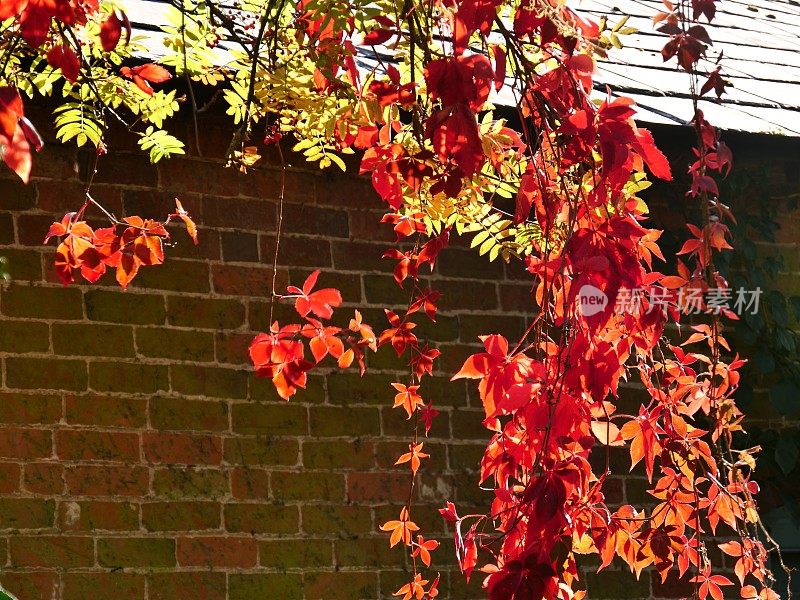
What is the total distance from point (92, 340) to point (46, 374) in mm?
179

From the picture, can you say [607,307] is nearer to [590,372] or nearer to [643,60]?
[590,372]

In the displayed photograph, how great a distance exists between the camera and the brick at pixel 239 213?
12.2 feet

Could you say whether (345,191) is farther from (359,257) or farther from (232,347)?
(232,347)

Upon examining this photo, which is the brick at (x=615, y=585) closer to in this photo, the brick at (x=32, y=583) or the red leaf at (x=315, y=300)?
the brick at (x=32, y=583)

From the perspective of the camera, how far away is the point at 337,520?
3.70m

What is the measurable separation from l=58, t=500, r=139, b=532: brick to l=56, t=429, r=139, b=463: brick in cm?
14

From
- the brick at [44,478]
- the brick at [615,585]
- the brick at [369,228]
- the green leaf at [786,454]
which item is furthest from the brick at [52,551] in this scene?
the green leaf at [786,454]

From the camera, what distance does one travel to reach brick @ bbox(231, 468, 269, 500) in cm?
357

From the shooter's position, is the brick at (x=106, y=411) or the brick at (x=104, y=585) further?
the brick at (x=106, y=411)

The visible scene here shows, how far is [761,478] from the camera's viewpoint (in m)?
4.39

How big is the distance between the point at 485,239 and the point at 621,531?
1.24 m

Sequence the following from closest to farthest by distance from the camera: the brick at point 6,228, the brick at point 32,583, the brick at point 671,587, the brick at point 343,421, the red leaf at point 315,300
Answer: the red leaf at point 315,300
the brick at point 32,583
the brick at point 6,228
the brick at point 343,421
the brick at point 671,587

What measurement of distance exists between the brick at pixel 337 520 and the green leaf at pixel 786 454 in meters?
1.69

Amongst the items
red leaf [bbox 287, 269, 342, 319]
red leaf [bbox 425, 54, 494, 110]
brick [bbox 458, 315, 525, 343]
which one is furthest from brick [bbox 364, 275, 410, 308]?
red leaf [bbox 425, 54, 494, 110]
